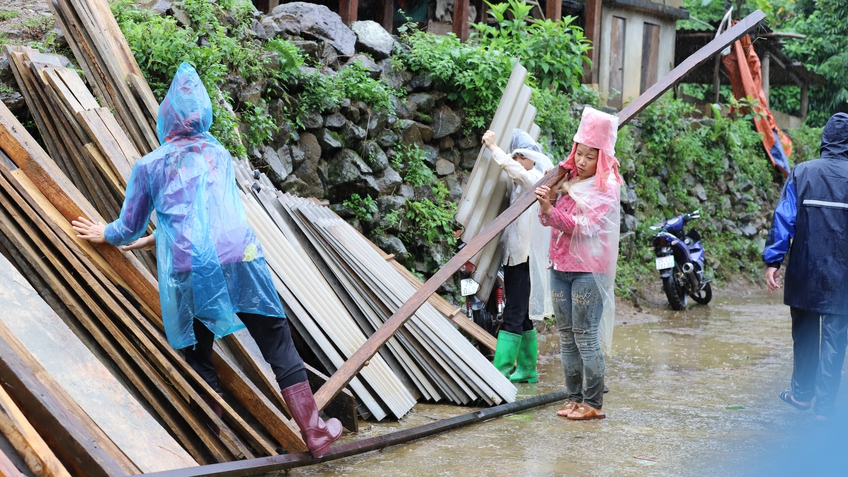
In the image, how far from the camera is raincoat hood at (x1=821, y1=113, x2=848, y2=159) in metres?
5.17

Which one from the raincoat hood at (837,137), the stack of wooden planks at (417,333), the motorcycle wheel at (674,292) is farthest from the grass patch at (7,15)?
the motorcycle wheel at (674,292)

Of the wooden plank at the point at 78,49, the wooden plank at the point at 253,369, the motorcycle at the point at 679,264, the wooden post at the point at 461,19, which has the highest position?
the wooden post at the point at 461,19

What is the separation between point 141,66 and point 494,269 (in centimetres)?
290

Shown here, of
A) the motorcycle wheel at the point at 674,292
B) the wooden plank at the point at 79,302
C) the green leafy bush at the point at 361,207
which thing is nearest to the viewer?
the wooden plank at the point at 79,302

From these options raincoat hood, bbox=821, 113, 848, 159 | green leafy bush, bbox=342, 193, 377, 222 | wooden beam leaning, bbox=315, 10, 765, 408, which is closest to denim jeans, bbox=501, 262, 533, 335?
wooden beam leaning, bbox=315, 10, 765, 408

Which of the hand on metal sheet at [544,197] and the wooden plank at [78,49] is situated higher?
the wooden plank at [78,49]

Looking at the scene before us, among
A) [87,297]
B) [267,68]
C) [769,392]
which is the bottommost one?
[769,392]

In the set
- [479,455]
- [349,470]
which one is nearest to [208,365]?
[349,470]

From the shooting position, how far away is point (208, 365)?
3.74 m

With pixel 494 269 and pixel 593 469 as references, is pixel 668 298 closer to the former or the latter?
pixel 494 269

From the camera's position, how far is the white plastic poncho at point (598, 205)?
4.66 m

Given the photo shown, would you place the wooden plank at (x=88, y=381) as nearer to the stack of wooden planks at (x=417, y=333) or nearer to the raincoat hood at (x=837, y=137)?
the stack of wooden planks at (x=417, y=333)

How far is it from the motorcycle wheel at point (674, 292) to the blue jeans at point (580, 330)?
553 centimetres

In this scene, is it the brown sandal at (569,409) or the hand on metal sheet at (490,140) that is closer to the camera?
the brown sandal at (569,409)
